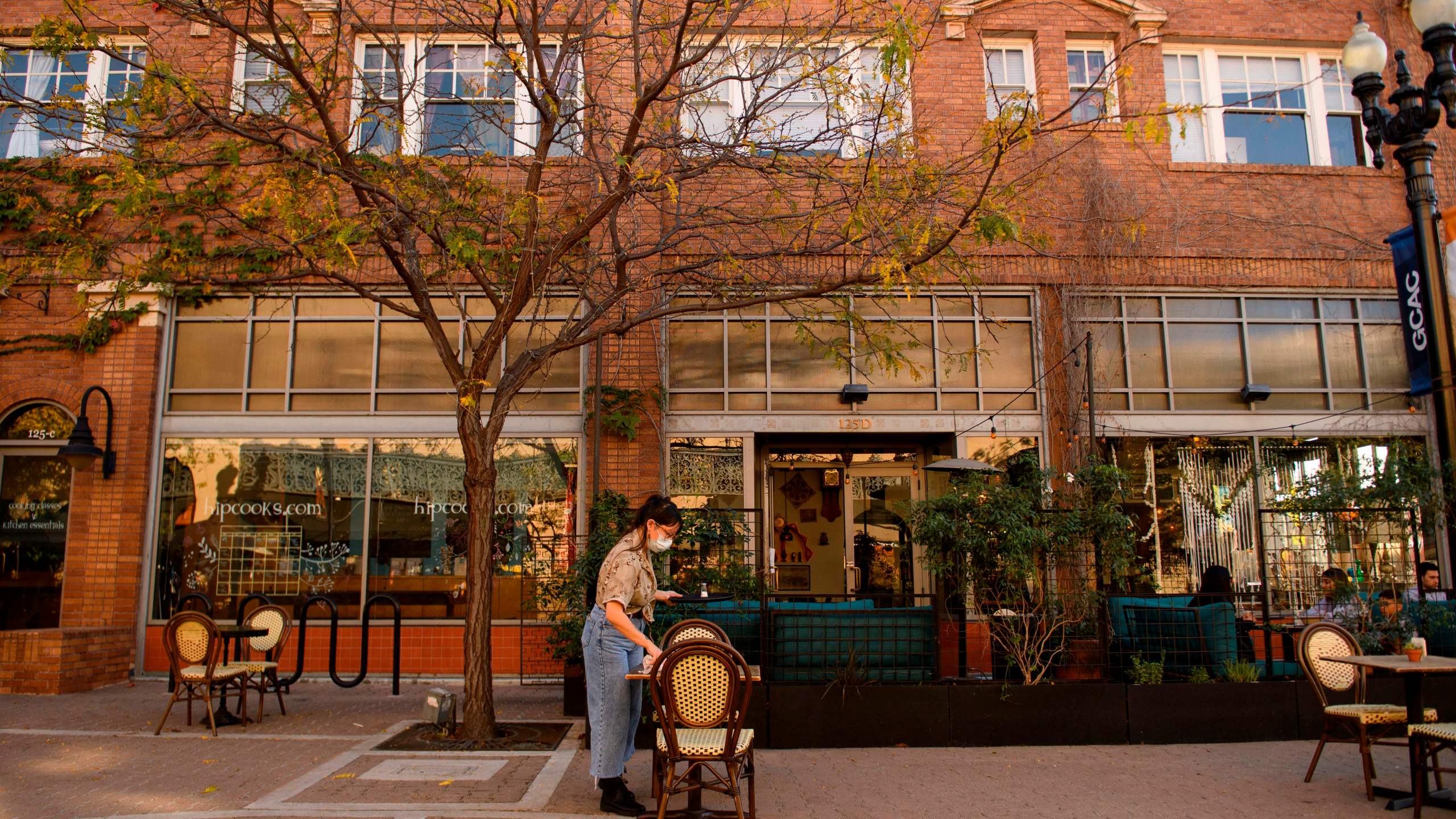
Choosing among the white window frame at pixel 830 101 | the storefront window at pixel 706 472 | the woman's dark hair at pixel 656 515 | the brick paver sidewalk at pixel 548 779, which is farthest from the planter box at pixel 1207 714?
the white window frame at pixel 830 101

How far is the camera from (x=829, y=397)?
459 inches

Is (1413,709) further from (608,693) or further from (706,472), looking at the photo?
(706,472)

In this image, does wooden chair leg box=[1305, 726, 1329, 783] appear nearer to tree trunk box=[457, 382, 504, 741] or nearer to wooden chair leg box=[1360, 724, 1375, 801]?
wooden chair leg box=[1360, 724, 1375, 801]

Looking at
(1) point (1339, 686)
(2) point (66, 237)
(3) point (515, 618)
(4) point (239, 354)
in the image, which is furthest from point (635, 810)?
(4) point (239, 354)

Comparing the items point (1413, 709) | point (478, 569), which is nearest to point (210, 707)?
point (478, 569)

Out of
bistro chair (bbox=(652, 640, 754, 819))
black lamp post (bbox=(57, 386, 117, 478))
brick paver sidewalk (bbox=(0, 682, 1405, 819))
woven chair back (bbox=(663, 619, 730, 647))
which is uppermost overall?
black lamp post (bbox=(57, 386, 117, 478))

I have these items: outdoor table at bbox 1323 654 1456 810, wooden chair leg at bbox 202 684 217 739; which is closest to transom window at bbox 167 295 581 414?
wooden chair leg at bbox 202 684 217 739

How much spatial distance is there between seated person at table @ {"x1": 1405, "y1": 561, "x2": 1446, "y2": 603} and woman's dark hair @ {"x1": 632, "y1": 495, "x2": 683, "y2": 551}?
6761 millimetres

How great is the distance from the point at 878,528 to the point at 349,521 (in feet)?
20.5

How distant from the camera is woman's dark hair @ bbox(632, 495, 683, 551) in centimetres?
574

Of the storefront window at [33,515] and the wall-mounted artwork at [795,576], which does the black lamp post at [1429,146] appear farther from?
the storefront window at [33,515]

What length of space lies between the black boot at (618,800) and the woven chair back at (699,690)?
69cm

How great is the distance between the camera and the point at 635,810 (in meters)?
5.77

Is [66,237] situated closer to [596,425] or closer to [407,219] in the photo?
[407,219]
